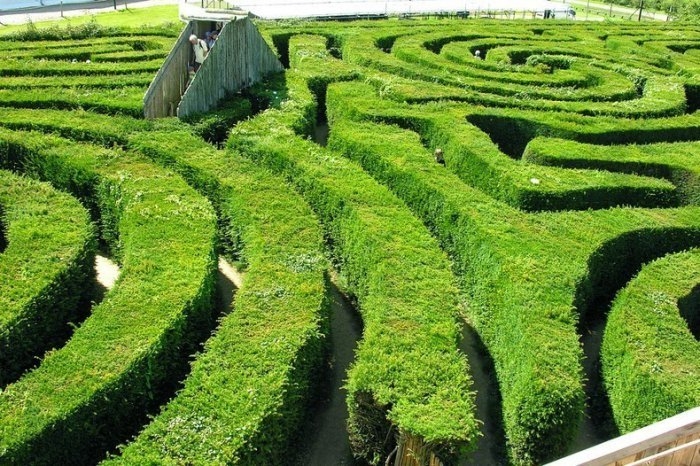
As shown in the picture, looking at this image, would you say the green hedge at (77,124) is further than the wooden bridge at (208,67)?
No

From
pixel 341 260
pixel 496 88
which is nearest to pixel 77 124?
pixel 341 260

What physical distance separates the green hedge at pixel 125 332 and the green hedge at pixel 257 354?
0.67 metres

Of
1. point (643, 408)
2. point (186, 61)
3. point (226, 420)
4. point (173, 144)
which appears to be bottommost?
point (643, 408)

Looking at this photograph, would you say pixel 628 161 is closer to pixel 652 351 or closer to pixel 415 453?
pixel 652 351

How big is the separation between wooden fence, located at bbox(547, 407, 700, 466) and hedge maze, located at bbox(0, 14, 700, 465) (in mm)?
3006

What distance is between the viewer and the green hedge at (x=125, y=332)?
8.25m

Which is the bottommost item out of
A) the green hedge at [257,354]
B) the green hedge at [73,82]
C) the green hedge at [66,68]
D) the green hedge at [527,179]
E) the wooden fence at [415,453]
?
the wooden fence at [415,453]

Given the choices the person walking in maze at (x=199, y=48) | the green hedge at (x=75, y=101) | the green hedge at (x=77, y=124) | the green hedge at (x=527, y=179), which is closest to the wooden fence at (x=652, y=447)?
the green hedge at (x=527, y=179)

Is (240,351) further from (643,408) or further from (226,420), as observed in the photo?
(643,408)

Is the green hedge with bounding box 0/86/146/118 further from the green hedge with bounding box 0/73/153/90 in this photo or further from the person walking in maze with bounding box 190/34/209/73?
the person walking in maze with bounding box 190/34/209/73

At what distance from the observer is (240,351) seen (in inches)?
367

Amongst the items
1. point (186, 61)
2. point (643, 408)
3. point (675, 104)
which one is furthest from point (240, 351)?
point (675, 104)

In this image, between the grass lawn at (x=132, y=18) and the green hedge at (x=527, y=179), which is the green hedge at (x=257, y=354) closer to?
the green hedge at (x=527, y=179)

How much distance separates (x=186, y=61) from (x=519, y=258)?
1172 cm
